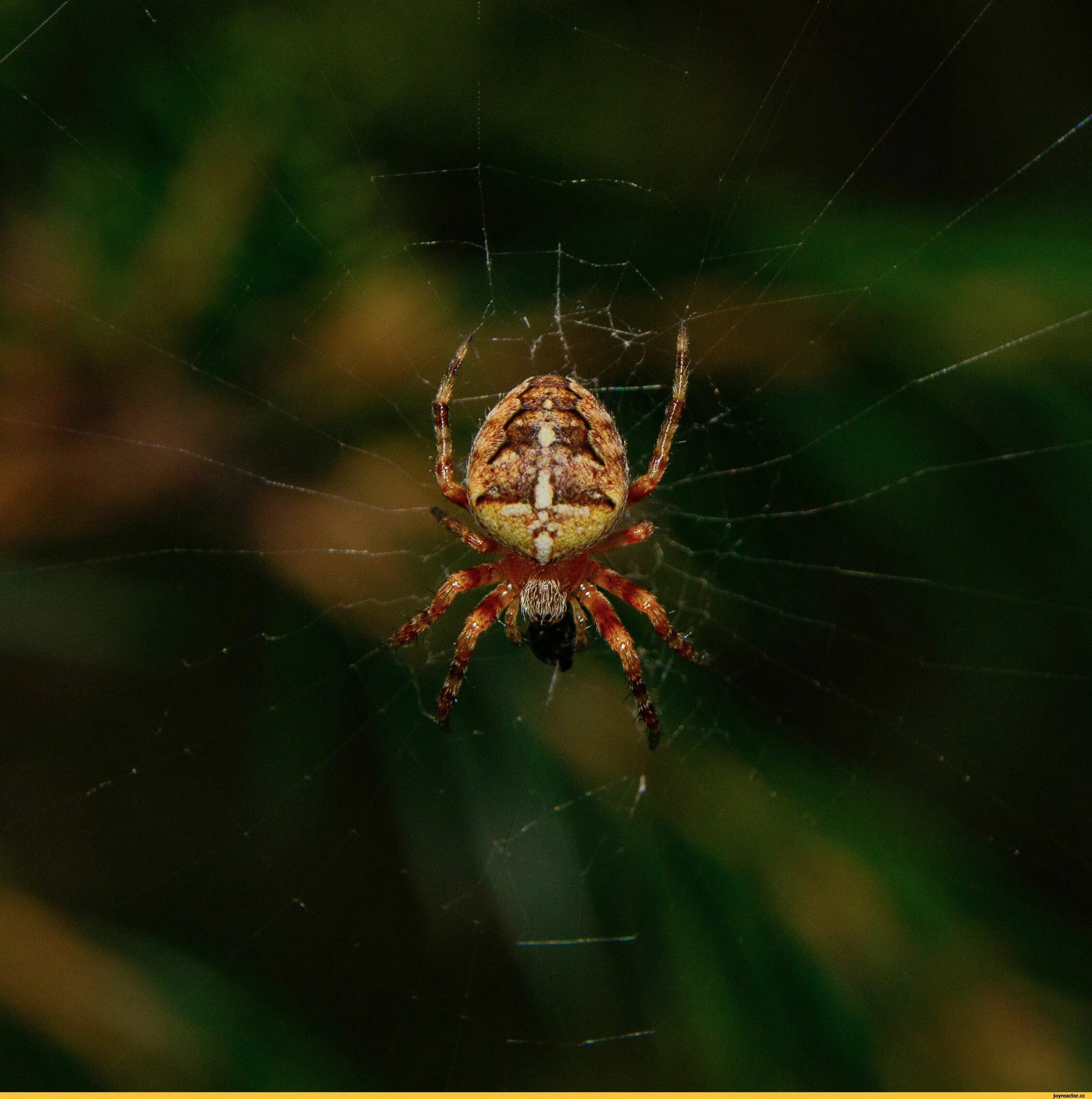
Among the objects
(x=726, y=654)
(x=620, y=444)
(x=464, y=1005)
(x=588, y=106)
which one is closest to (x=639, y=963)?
(x=464, y=1005)

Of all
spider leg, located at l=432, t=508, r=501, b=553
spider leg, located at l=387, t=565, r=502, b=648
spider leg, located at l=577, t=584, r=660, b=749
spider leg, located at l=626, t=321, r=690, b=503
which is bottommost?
spider leg, located at l=577, t=584, r=660, b=749

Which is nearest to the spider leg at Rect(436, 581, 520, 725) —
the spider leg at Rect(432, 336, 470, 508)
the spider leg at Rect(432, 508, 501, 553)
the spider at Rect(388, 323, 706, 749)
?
the spider at Rect(388, 323, 706, 749)

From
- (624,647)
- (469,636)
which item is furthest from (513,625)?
(624,647)

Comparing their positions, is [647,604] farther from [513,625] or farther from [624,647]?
[513,625]

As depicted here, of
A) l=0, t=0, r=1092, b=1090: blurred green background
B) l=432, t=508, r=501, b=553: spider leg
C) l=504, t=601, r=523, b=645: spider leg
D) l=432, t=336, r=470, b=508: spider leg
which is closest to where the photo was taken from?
l=0, t=0, r=1092, b=1090: blurred green background

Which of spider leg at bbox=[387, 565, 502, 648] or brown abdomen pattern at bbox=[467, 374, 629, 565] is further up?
brown abdomen pattern at bbox=[467, 374, 629, 565]

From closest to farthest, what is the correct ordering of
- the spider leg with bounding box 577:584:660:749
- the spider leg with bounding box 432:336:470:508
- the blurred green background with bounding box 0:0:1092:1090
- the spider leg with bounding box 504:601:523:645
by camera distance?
the blurred green background with bounding box 0:0:1092:1090, the spider leg with bounding box 432:336:470:508, the spider leg with bounding box 577:584:660:749, the spider leg with bounding box 504:601:523:645

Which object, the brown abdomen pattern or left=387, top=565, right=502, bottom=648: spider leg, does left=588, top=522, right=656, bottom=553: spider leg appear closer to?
the brown abdomen pattern

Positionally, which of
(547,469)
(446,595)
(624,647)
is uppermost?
Result: (547,469)

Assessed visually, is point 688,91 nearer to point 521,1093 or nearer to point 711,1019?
point 711,1019
